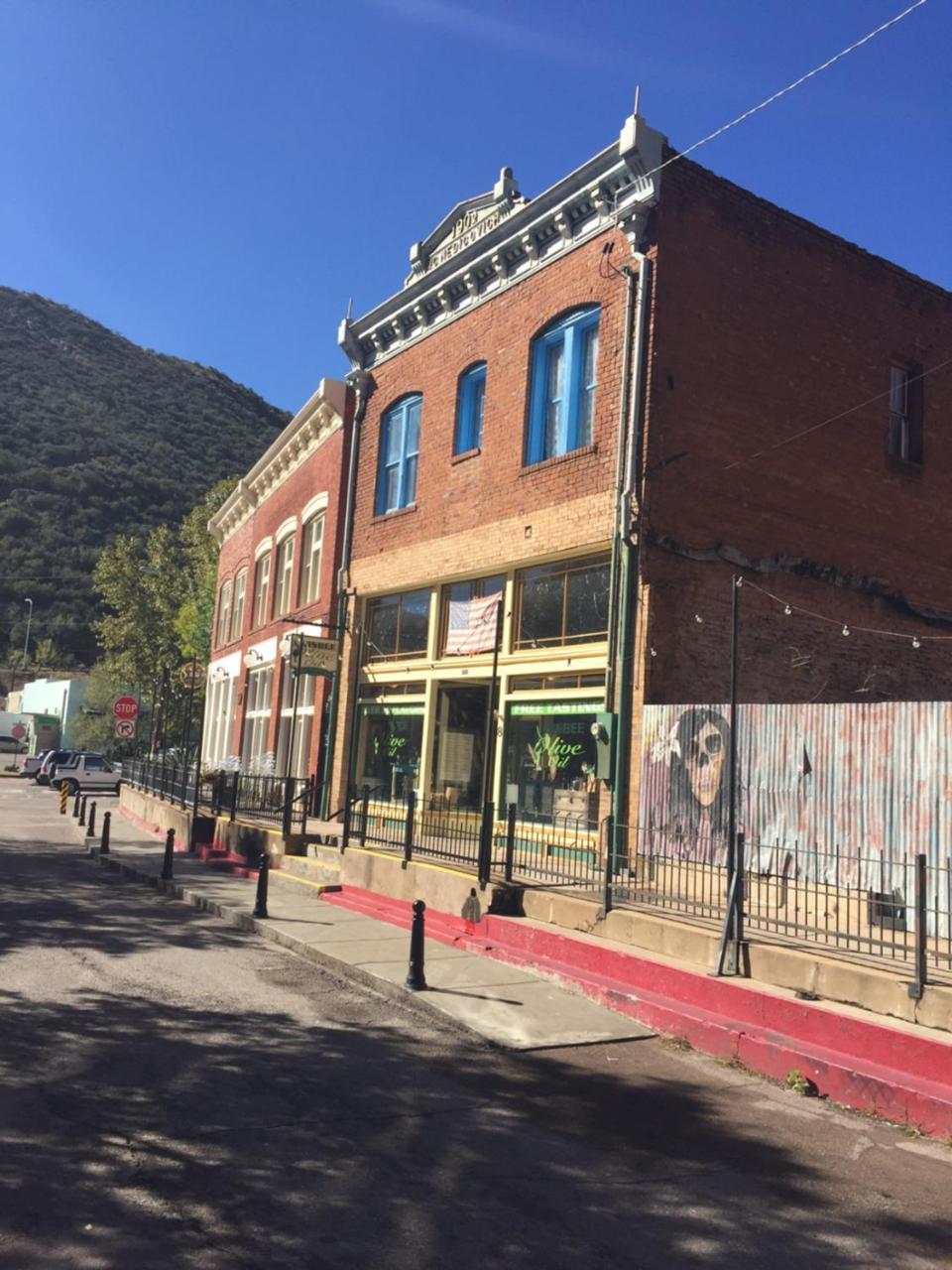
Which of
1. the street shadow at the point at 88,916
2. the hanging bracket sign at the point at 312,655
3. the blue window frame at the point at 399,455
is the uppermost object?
the blue window frame at the point at 399,455

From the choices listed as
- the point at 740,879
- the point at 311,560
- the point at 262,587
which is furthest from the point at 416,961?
the point at 262,587

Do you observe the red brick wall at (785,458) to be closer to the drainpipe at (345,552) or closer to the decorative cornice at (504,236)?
the decorative cornice at (504,236)

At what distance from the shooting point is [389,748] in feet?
65.1

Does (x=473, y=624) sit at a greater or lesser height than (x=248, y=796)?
greater

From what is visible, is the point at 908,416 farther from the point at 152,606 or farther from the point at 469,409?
the point at 152,606

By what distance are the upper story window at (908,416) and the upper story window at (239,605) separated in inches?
777

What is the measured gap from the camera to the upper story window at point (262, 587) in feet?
94.3

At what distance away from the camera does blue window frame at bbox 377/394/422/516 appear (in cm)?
1995

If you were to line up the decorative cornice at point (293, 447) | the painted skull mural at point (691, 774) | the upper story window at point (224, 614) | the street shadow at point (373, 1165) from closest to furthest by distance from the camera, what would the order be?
the street shadow at point (373, 1165)
the painted skull mural at point (691, 774)
the decorative cornice at point (293, 447)
the upper story window at point (224, 614)

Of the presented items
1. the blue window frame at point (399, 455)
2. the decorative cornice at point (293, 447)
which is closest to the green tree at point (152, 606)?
the decorative cornice at point (293, 447)

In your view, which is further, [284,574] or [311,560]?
[284,574]

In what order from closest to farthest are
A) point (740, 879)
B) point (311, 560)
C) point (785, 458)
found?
1. point (740, 879)
2. point (785, 458)
3. point (311, 560)

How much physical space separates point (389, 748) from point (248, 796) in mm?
3179

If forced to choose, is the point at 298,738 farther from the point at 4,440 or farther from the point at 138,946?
the point at 4,440
